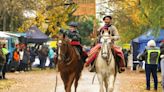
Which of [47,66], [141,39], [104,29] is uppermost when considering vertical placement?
[104,29]

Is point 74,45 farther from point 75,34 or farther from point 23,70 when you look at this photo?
point 23,70

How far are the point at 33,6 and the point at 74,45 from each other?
1018 inches

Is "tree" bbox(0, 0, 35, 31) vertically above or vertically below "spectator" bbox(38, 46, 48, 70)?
above

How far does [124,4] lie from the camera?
157 feet

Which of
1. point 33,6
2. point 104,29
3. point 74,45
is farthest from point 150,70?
point 33,6

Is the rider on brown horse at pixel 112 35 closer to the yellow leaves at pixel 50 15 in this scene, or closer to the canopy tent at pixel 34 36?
the canopy tent at pixel 34 36

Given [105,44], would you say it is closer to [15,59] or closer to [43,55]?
[15,59]

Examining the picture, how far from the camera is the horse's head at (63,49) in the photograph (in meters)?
14.4

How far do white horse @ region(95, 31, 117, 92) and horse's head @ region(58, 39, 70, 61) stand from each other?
1.15 m

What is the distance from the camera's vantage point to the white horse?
1334 centimetres

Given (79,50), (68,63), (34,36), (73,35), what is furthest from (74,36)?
(34,36)

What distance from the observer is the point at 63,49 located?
14547mm

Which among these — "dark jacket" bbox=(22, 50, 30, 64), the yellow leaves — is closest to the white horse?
"dark jacket" bbox=(22, 50, 30, 64)

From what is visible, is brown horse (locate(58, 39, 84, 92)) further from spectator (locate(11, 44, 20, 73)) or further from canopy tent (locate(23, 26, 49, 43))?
canopy tent (locate(23, 26, 49, 43))
